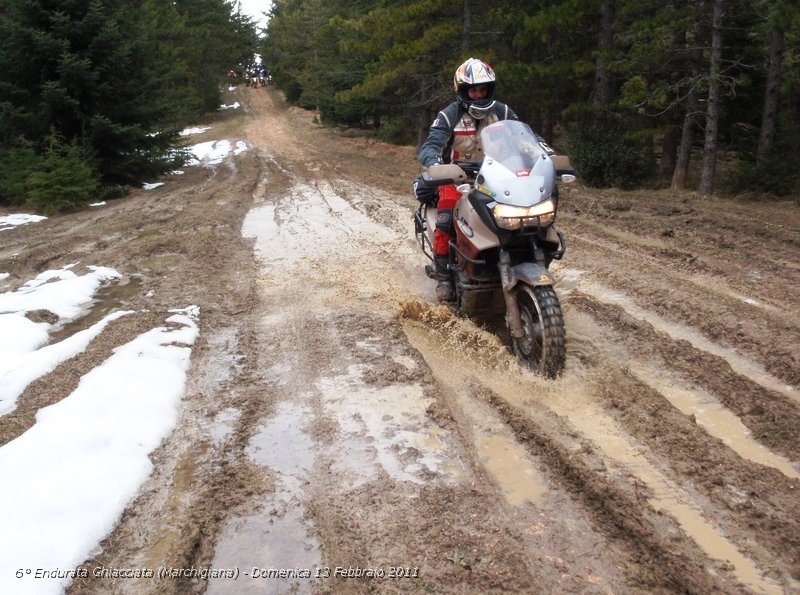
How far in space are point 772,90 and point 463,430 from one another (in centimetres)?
1341

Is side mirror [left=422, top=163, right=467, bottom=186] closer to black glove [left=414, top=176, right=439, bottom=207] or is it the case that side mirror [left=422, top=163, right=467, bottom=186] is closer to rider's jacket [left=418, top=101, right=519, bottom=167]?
rider's jacket [left=418, top=101, right=519, bottom=167]

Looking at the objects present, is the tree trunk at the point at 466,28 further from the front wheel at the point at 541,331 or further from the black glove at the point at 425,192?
the front wheel at the point at 541,331

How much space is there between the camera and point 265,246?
9.23m

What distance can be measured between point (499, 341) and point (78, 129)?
14931mm

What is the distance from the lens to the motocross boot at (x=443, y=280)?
6.08m

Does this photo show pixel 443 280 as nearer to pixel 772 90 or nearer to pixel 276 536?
pixel 276 536

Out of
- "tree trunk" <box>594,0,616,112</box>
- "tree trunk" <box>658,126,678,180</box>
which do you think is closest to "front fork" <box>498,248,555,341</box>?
"tree trunk" <box>594,0,616,112</box>

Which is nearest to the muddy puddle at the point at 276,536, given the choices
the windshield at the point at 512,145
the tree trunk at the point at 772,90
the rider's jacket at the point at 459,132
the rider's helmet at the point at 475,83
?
the windshield at the point at 512,145

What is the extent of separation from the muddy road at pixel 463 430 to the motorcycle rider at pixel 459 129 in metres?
0.84

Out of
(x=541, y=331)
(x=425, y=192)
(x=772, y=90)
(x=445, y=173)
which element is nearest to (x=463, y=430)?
(x=541, y=331)

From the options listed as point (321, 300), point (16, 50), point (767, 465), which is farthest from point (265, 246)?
point (16, 50)

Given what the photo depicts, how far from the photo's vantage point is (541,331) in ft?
14.8

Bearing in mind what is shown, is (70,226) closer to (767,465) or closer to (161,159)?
(161,159)

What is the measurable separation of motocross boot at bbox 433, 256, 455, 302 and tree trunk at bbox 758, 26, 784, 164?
1035cm
